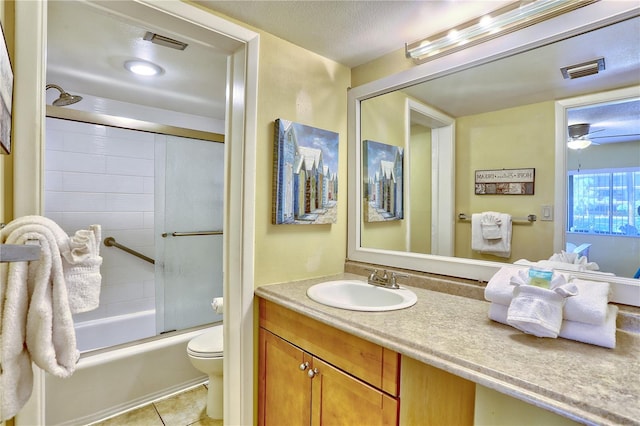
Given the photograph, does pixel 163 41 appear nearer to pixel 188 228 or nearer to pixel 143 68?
pixel 143 68

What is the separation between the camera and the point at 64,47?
1.72 m

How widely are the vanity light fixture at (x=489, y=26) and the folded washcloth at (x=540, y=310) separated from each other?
96cm

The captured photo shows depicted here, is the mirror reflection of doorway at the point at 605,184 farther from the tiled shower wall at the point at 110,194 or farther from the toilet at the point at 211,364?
the tiled shower wall at the point at 110,194

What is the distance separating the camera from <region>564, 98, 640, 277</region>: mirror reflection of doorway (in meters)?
1.07

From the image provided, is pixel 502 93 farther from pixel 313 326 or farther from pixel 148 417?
pixel 148 417

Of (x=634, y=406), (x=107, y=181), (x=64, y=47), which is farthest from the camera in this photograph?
(x=107, y=181)

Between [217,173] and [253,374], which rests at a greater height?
[217,173]

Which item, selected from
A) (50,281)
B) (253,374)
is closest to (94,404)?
(253,374)

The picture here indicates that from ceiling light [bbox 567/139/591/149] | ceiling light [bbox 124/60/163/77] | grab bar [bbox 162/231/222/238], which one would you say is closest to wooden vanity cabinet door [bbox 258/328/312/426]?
ceiling light [bbox 567/139/591/149]

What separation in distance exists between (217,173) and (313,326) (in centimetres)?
187

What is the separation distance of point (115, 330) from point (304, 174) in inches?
90.2

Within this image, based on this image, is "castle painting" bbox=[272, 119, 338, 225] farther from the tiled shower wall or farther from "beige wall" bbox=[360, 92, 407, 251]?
the tiled shower wall

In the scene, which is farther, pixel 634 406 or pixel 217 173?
pixel 217 173

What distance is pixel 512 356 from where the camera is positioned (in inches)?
32.3
